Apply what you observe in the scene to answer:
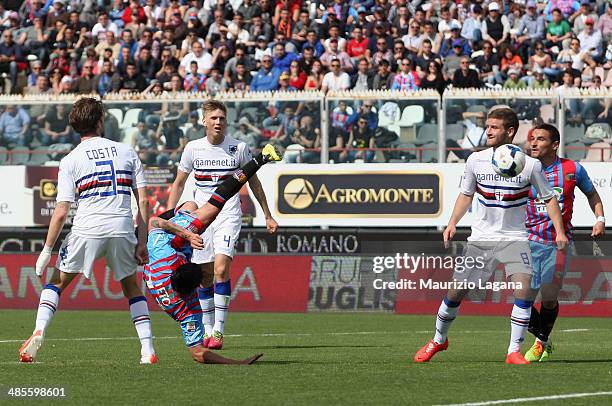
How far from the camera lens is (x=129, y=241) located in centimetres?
1086

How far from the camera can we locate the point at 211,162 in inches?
547

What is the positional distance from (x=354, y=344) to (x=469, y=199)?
3.28 meters

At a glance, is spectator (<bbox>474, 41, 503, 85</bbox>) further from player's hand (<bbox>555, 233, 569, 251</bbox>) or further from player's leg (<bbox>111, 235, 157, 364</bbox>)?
player's leg (<bbox>111, 235, 157, 364</bbox>)

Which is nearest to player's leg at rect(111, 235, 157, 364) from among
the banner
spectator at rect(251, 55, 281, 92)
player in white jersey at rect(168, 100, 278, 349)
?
player in white jersey at rect(168, 100, 278, 349)

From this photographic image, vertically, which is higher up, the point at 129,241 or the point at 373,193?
the point at 129,241

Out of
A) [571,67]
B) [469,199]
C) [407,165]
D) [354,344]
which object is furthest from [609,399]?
[571,67]

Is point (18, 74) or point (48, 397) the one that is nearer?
point (48, 397)

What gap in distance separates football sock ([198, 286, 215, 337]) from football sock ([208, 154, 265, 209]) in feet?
10.9

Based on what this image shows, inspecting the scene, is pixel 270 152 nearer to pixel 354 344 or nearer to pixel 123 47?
pixel 354 344

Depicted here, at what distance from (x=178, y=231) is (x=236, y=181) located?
0.63 meters

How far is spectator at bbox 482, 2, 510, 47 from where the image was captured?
1100 inches

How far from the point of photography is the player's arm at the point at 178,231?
1064 cm

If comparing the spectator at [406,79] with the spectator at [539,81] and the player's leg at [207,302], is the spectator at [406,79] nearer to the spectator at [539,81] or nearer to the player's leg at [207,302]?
the spectator at [539,81]

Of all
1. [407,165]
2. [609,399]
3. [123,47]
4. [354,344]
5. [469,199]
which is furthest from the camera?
[123,47]
